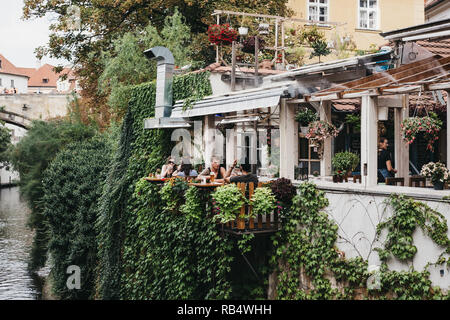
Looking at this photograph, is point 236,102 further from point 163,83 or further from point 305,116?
point 163,83

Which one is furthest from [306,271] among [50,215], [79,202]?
[50,215]

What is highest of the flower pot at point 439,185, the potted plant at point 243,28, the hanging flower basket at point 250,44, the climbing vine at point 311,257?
the potted plant at point 243,28

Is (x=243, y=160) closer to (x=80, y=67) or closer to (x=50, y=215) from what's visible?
(x=50, y=215)

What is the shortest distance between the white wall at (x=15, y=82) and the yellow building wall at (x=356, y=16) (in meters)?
62.1

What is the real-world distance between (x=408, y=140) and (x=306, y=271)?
273cm

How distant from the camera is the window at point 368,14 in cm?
2159

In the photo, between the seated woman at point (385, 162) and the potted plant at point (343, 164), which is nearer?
the potted plant at point (343, 164)

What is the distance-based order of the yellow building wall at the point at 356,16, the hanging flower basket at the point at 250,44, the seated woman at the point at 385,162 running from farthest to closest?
the yellow building wall at the point at 356,16
the hanging flower basket at the point at 250,44
the seated woman at the point at 385,162

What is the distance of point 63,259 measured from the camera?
1944 centimetres

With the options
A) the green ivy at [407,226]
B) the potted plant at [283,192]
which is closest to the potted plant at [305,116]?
the potted plant at [283,192]

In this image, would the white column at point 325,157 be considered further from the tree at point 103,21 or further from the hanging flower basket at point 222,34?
the tree at point 103,21

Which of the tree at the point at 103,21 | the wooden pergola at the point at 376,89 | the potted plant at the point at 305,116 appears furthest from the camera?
the tree at the point at 103,21

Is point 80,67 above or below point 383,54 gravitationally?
above

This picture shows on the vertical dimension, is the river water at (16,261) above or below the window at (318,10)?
below
